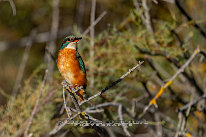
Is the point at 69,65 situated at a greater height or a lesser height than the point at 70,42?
lesser

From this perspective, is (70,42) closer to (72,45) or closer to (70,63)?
(72,45)

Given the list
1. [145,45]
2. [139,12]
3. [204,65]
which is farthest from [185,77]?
[204,65]

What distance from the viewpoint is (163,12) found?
13.2 feet

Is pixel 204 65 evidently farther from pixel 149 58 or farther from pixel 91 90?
pixel 91 90

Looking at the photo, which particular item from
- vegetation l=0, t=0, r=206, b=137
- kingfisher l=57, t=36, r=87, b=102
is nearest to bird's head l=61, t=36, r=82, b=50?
kingfisher l=57, t=36, r=87, b=102

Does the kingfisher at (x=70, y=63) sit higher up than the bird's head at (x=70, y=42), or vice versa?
the bird's head at (x=70, y=42)

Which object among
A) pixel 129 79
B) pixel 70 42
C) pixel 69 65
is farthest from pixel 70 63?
pixel 129 79

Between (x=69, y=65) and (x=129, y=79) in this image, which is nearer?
(x=69, y=65)

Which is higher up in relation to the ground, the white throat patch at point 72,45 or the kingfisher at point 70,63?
the white throat patch at point 72,45

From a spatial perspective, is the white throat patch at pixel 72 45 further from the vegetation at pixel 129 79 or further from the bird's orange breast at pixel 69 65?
the vegetation at pixel 129 79

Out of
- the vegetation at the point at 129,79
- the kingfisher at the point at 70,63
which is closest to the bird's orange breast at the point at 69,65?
the kingfisher at the point at 70,63

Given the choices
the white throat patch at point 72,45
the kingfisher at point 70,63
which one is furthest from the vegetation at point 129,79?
the white throat patch at point 72,45

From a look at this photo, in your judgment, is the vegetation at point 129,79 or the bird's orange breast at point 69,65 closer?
the bird's orange breast at point 69,65

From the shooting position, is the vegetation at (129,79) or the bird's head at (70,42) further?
the vegetation at (129,79)
